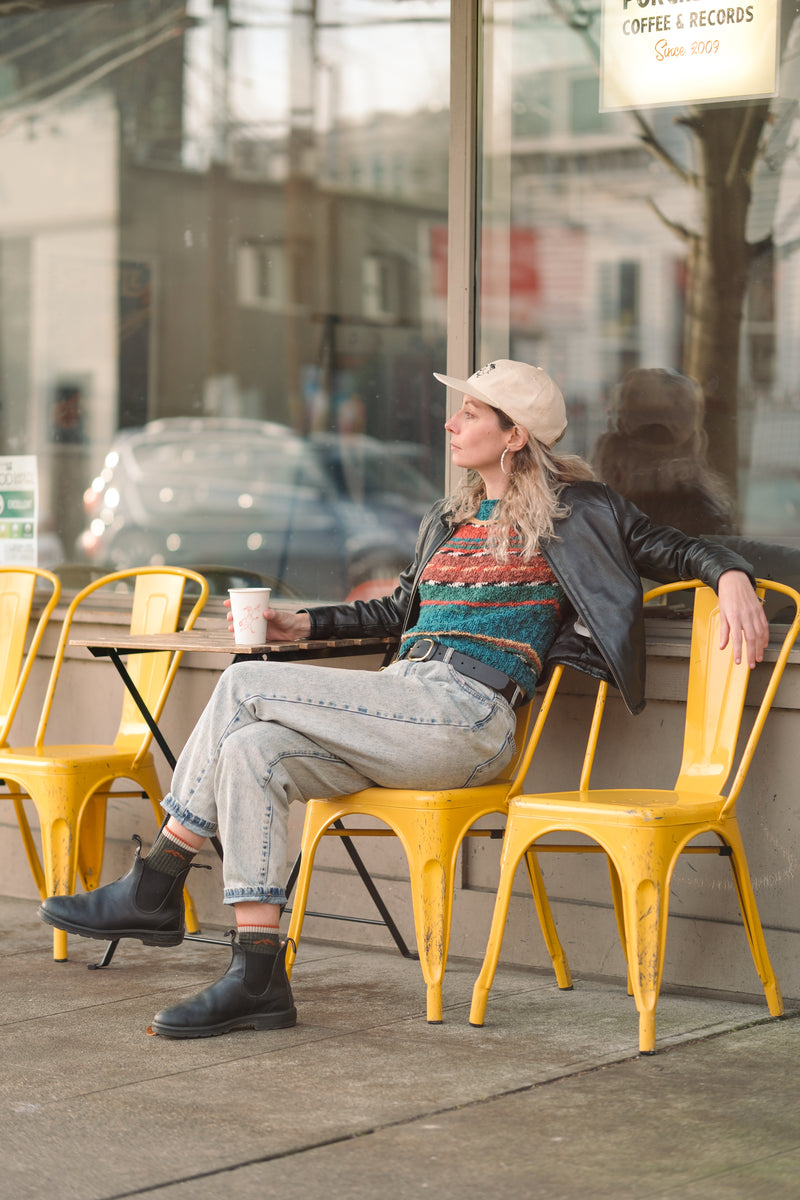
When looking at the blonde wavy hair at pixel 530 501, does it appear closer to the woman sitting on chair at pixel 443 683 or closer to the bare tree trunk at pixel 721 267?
the woman sitting on chair at pixel 443 683

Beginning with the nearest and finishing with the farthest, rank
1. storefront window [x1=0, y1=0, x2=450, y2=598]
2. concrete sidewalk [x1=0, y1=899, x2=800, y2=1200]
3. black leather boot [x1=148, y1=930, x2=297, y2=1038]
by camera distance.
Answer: concrete sidewalk [x1=0, y1=899, x2=800, y2=1200] → black leather boot [x1=148, y1=930, x2=297, y2=1038] → storefront window [x1=0, y1=0, x2=450, y2=598]

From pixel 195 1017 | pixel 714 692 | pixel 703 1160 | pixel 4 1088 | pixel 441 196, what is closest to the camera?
pixel 703 1160

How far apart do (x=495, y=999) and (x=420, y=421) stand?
190 centimetres

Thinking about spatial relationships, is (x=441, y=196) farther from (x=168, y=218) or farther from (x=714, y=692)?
(x=714, y=692)

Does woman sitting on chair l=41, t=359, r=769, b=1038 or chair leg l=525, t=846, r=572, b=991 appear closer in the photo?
woman sitting on chair l=41, t=359, r=769, b=1038

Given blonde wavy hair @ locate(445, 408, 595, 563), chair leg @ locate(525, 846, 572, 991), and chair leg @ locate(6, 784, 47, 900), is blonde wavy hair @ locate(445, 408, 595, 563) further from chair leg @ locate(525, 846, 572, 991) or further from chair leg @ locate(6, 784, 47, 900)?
chair leg @ locate(6, 784, 47, 900)

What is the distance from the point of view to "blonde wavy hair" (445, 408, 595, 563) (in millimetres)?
3631

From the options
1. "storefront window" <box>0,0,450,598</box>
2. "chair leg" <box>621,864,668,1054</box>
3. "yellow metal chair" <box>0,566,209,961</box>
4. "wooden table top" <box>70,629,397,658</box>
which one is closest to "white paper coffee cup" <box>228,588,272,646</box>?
"wooden table top" <box>70,629,397,658</box>

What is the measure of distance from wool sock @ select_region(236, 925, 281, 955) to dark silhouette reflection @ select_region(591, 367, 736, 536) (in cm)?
157

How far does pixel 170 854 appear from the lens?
3.50m

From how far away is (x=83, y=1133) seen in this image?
9.00ft

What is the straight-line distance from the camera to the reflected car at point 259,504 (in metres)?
4.96

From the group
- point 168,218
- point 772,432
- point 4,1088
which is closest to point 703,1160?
point 4,1088

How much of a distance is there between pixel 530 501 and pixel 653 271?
3.56ft
